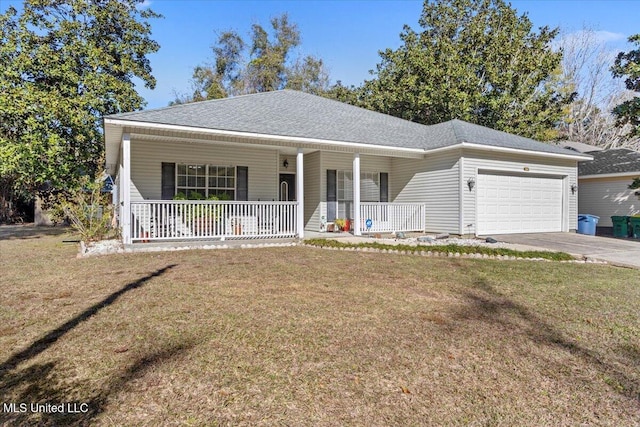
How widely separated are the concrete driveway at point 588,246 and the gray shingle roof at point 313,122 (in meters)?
3.13

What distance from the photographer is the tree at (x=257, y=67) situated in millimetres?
31391

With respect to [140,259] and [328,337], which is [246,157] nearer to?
[140,259]

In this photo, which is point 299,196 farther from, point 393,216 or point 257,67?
point 257,67

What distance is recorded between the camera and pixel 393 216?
42.9 feet

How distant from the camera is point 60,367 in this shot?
2.98 metres

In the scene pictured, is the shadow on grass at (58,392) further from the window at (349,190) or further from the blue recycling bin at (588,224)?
the blue recycling bin at (588,224)

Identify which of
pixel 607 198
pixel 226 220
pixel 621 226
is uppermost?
pixel 607 198

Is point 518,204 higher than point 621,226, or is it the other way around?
point 518,204

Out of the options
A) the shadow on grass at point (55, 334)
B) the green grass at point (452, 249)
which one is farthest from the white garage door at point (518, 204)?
the shadow on grass at point (55, 334)

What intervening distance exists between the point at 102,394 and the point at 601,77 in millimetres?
43098

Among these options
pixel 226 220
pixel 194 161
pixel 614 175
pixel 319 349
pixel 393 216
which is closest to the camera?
pixel 319 349

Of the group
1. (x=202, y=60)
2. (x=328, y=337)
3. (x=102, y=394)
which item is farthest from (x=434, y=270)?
(x=202, y=60)

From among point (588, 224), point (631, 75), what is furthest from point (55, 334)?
point (588, 224)

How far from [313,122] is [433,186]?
4707 millimetres
